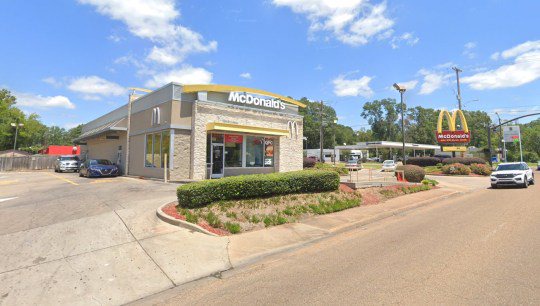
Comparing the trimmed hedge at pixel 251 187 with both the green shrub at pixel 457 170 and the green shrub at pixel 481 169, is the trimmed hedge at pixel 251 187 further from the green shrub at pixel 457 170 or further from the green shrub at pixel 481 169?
the green shrub at pixel 481 169

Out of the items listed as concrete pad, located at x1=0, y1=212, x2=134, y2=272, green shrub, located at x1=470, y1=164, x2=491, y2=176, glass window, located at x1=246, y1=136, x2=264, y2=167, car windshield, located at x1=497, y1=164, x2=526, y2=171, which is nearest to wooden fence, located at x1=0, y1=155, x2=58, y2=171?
glass window, located at x1=246, y1=136, x2=264, y2=167

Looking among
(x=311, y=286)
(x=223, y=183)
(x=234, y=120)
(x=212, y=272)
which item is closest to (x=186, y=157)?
(x=234, y=120)

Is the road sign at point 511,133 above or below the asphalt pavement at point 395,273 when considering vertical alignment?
above

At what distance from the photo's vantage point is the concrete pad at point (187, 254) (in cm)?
541

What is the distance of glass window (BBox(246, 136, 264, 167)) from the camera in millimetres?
20672

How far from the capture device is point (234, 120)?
65.6ft

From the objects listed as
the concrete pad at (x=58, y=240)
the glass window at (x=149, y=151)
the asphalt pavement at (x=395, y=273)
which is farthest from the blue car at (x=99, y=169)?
the asphalt pavement at (x=395, y=273)

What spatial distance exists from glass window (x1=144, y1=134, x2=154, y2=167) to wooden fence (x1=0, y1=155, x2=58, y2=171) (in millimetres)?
28541

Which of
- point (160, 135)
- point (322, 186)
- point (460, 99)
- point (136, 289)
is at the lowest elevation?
point (136, 289)

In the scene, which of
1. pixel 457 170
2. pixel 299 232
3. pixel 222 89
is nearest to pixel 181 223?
pixel 299 232

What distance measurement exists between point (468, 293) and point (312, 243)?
3.59m

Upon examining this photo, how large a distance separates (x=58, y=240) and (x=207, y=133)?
12.5 m

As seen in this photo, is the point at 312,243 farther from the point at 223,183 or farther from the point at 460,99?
the point at 460,99

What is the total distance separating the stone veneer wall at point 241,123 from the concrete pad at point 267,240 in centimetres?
1094
